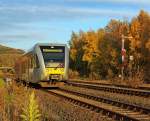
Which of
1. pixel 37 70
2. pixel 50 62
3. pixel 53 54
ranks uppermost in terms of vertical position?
pixel 53 54

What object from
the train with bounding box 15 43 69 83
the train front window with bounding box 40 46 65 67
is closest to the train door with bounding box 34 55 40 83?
the train with bounding box 15 43 69 83

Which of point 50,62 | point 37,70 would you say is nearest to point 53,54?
point 50,62

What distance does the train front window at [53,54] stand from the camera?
114 feet

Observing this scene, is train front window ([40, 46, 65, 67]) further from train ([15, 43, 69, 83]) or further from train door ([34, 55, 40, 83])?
train door ([34, 55, 40, 83])

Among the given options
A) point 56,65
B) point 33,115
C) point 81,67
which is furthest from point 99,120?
point 81,67

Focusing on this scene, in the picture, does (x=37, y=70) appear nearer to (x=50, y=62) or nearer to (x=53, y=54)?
(x=50, y=62)

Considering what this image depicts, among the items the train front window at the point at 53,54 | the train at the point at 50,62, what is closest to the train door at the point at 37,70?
the train at the point at 50,62

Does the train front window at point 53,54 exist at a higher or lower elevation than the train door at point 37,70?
higher

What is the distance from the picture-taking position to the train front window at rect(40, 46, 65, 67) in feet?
114

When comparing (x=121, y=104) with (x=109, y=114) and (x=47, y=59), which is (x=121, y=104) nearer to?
(x=109, y=114)

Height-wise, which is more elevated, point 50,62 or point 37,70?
point 50,62

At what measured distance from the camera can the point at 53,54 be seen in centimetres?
3512

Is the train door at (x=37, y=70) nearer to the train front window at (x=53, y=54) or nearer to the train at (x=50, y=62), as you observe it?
the train at (x=50, y=62)

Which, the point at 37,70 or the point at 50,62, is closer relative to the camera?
the point at 50,62
